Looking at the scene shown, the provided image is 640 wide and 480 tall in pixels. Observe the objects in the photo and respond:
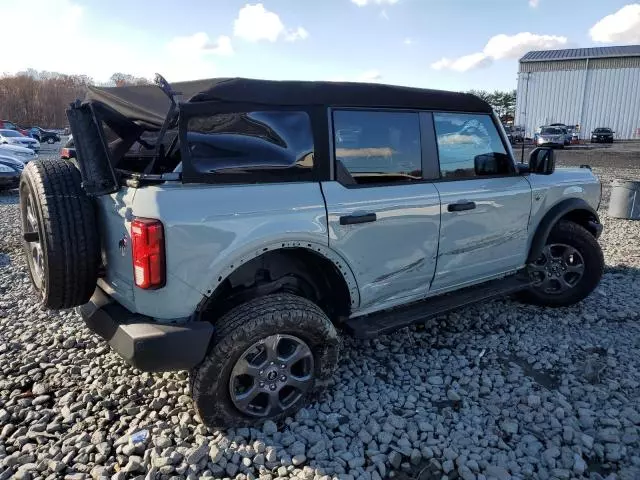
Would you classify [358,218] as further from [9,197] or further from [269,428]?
[9,197]

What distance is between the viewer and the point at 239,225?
2.60 m

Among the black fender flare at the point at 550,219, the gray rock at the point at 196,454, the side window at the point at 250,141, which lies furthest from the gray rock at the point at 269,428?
the black fender flare at the point at 550,219

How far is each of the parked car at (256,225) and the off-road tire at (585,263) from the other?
1.11 meters

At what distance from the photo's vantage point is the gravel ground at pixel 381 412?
257cm

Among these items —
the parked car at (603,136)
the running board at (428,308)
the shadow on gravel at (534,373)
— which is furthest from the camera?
the parked car at (603,136)

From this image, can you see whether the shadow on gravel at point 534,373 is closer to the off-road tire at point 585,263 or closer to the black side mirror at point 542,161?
the off-road tire at point 585,263

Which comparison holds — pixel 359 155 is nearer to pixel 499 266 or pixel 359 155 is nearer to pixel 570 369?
pixel 499 266

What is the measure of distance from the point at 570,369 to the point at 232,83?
120 inches

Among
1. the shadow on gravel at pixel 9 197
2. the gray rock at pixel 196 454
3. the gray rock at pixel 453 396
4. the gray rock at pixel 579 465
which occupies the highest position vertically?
the shadow on gravel at pixel 9 197

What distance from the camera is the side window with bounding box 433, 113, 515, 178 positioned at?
11.9 ft

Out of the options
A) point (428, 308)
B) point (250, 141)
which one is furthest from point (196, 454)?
point (428, 308)

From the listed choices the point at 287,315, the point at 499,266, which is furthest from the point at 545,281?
the point at 287,315

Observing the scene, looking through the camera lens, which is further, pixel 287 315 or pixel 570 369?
pixel 570 369

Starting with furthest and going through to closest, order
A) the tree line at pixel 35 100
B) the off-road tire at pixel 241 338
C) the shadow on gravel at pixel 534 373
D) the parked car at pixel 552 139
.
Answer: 1. the tree line at pixel 35 100
2. the parked car at pixel 552 139
3. the shadow on gravel at pixel 534 373
4. the off-road tire at pixel 241 338
